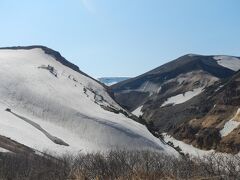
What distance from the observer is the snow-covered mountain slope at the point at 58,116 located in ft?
213

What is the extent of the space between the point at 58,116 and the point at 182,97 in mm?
96133

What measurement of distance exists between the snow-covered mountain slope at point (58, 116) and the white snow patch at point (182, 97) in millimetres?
64538

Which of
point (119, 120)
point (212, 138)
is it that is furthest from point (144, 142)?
point (212, 138)

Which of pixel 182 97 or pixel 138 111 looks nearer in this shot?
pixel 182 97

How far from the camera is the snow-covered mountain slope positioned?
65062mm

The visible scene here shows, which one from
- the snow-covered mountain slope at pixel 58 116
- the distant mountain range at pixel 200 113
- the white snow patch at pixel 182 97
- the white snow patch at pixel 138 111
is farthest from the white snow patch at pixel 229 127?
the white snow patch at pixel 138 111

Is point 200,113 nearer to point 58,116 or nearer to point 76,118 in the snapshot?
point 76,118

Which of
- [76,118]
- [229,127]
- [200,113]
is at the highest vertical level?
[76,118]

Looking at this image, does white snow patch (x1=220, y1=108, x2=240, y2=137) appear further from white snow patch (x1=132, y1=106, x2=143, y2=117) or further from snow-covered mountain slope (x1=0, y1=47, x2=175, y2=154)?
white snow patch (x1=132, y1=106, x2=143, y2=117)

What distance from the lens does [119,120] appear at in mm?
84562

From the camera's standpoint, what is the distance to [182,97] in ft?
568

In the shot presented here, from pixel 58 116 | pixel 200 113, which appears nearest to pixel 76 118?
pixel 58 116

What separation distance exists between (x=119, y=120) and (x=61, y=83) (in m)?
19.1

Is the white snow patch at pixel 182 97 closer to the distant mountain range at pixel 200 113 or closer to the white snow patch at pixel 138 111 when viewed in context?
the distant mountain range at pixel 200 113
